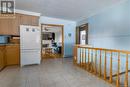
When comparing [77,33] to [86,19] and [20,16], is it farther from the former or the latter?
[20,16]

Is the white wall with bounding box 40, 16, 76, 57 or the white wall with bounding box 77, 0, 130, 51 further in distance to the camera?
the white wall with bounding box 40, 16, 76, 57

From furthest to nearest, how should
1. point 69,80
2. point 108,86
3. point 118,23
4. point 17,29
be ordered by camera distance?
point 17,29, point 118,23, point 69,80, point 108,86

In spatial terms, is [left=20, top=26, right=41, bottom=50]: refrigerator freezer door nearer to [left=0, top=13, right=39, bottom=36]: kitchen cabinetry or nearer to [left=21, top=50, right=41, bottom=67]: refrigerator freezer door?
[left=21, top=50, right=41, bottom=67]: refrigerator freezer door

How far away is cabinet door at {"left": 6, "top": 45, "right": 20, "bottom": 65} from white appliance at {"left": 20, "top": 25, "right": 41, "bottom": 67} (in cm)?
34

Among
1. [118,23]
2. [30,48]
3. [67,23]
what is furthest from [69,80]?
[67,23]

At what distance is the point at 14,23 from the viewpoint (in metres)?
4.72

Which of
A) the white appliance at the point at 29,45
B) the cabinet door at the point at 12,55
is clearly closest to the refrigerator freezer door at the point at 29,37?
the white appliance at the point at 29,45

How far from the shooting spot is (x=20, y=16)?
15.9ft

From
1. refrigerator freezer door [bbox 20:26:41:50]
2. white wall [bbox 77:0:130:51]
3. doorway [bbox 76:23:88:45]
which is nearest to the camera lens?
white wall [bbox 77:0:130:51]

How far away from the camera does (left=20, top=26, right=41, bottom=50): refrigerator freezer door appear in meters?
4.39

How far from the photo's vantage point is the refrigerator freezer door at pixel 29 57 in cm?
442

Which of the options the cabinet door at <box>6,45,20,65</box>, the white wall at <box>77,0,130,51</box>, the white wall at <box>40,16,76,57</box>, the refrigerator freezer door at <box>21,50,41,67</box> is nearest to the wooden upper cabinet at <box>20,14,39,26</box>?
the cabinet door at <box>6,45,20,65</box>

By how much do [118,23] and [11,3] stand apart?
4.19 metres

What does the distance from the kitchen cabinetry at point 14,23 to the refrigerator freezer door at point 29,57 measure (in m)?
1.05
